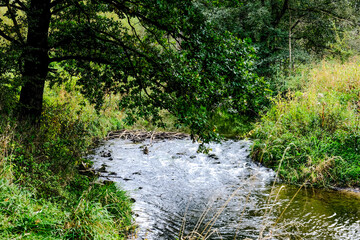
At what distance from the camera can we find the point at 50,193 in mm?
4715

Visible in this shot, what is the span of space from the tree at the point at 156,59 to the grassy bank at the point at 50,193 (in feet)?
3.28

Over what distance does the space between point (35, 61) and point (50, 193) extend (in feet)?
9.61

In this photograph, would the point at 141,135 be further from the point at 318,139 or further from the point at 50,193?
the point at 50,193

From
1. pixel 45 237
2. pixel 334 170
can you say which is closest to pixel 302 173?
pixel 334 170

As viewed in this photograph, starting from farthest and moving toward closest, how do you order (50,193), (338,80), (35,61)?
(338,80), (35,61), (50,193)

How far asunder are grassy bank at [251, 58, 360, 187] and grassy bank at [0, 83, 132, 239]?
4.23m

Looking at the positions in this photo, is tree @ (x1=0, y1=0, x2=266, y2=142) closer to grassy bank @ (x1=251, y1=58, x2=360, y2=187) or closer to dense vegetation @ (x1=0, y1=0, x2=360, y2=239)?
dense vegetation @ (x1=0, y1=0, x2=360, y2=239)

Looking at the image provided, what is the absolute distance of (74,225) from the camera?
12.7 feet

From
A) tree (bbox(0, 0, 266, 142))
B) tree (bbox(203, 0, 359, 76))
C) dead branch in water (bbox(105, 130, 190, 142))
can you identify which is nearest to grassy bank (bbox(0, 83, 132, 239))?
tree (bbox(0, 0, 266, 142))

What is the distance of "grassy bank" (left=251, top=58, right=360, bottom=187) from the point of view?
7816 mm

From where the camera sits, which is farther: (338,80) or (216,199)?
(338,80)

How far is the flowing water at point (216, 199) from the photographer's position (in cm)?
526

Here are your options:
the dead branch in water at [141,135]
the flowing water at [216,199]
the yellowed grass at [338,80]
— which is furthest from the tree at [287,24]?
the flowing water at [216,199]

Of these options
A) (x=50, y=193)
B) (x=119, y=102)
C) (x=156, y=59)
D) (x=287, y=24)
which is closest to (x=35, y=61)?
(x=119, y=102)
